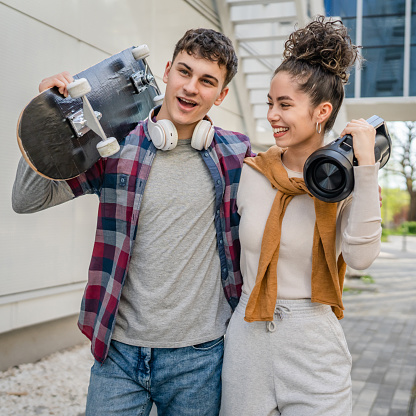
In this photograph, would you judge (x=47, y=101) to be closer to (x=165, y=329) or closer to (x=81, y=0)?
(x=165, y=329)

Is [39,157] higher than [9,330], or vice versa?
[39,157]

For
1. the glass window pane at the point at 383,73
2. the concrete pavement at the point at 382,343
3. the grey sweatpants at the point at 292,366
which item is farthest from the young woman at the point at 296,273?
the glass window pane at the point at 383,73

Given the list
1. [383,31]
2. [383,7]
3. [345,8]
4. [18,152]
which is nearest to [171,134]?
[18,152]

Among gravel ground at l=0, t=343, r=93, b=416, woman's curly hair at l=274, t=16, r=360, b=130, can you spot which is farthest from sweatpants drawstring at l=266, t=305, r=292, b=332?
gravel ground at l=0, t=343, r=93, b=416

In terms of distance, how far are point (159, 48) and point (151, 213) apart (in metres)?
4.75

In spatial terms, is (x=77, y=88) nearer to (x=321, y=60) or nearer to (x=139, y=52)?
(x=139, y=52)

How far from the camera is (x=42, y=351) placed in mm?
5043

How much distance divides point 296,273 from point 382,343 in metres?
5.85

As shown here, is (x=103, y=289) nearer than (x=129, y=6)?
Yes

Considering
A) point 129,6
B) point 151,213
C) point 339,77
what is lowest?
point 151,213

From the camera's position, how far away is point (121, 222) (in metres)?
2.25

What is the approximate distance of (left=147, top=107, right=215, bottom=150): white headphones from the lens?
2.25 meters

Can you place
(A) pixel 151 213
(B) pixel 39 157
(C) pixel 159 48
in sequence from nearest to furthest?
(B) pixel 39 157, (A) pixel 151 213, (C) pixel 159 48

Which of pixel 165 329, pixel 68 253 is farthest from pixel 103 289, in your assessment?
pixel 68 253
